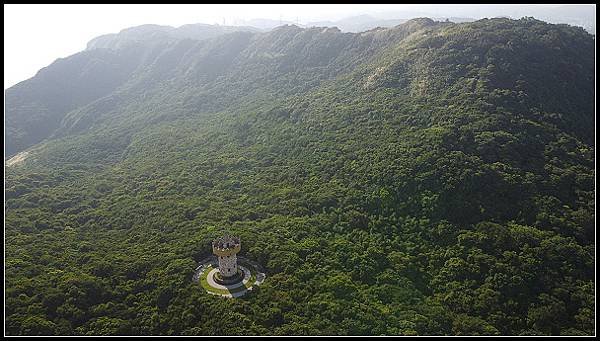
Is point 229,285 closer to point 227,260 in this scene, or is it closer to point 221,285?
point 221,285

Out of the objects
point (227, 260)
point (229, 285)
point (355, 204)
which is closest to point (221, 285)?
point (229, 285)

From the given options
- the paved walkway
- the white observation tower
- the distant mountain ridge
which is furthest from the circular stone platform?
the distant mountain ridge

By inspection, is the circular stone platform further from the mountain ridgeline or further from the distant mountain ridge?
the distant mountain ridge

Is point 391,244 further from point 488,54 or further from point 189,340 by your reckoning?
point 488,54

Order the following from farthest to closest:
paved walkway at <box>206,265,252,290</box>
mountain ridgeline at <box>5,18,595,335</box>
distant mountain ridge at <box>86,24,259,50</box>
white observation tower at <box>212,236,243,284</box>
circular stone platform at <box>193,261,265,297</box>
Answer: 1. distant mountain ridge at <box>86,24,259,50</box>
2. white observation tower at <box>212,236,243,284</box>
3. paved walkway at <box>206,265,252,290</box>
4. circular stone platform at <box>193,261,265,297</box>
5. mountain ridgeline at <box>5,18,595,335</box>

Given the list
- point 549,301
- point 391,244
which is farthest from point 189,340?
point 549,301

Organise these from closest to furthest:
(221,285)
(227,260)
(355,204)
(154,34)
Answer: (221,285), (227,260), (355,204), (154,34)
